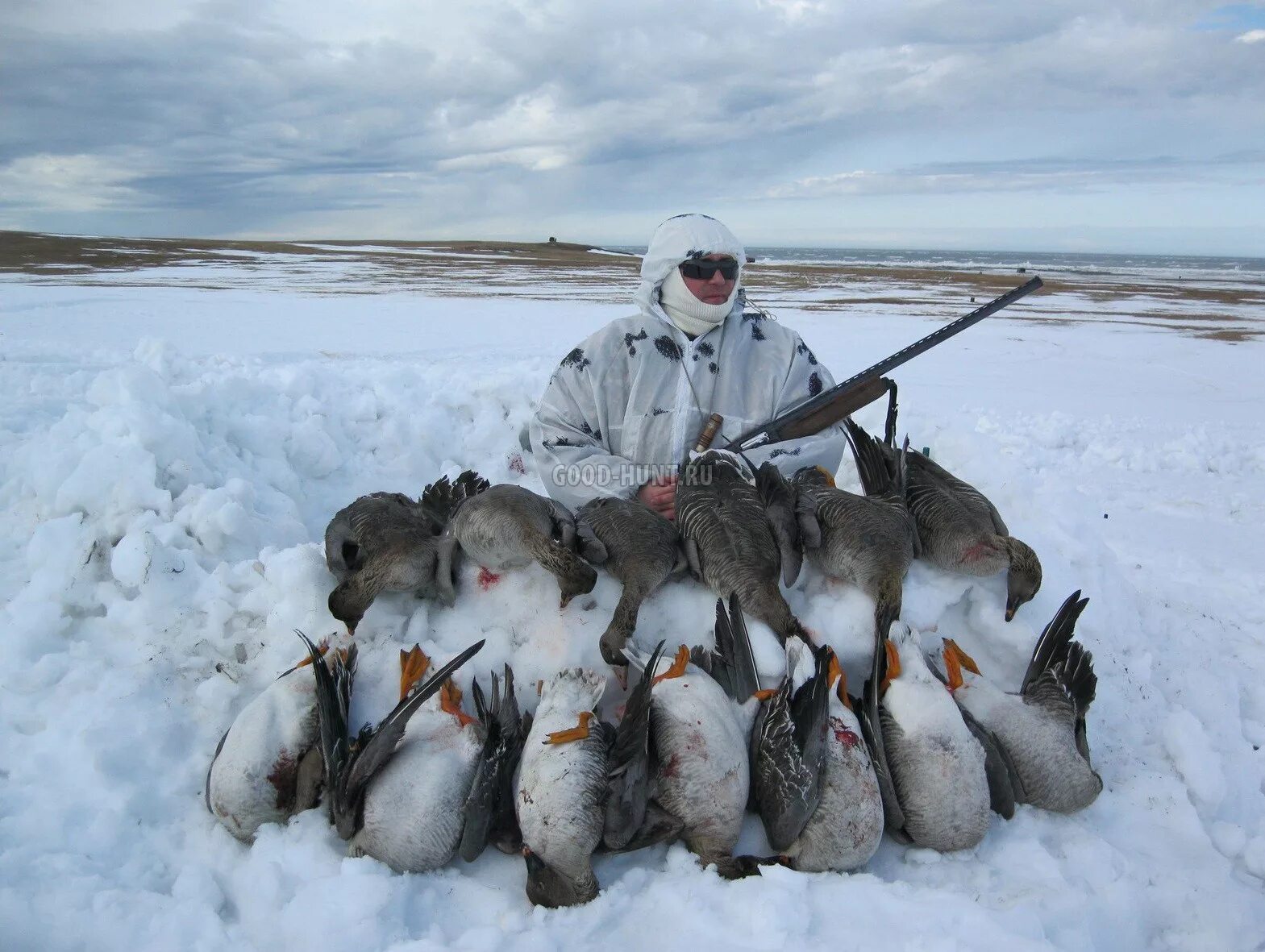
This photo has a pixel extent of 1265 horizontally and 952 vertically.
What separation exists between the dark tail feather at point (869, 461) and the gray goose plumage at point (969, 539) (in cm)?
16

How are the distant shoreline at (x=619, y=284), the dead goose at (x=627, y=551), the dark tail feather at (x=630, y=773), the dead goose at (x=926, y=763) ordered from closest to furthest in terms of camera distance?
1. the dark tail feather at (x=630, y=773)
2. the dead goose at (x=926, y=763)
3. the dead goose at (x=627, y=551)
4. the distant shoreline at (x=619, y=284)

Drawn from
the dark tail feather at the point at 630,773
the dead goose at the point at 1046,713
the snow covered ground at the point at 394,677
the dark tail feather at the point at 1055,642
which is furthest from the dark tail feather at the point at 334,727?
the dark tail feather at the point at 1055,642

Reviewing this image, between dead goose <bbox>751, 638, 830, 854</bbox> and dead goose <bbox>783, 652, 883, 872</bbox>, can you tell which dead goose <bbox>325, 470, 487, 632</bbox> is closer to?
dead goose <bbox>751, 638, 830, 854</bbox>

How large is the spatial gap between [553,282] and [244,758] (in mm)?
26294

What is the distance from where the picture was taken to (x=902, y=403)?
945cm

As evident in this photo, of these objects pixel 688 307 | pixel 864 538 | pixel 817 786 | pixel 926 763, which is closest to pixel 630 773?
pixel 817 786

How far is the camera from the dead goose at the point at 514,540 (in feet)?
11.5

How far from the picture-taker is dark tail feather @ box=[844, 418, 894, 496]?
14.1ft

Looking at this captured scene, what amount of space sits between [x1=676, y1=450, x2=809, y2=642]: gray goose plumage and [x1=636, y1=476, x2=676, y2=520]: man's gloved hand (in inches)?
2.6

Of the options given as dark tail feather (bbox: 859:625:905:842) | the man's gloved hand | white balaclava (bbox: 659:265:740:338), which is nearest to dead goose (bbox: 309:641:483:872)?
the man's gloved hand

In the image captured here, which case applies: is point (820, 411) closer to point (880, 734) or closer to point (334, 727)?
point (880, 734)

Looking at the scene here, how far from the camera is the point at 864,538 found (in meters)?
3.62

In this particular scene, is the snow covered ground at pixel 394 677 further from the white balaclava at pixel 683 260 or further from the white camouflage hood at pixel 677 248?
the white camouflage hood at pixel 677 248

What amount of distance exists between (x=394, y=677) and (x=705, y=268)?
2545 millimetres
